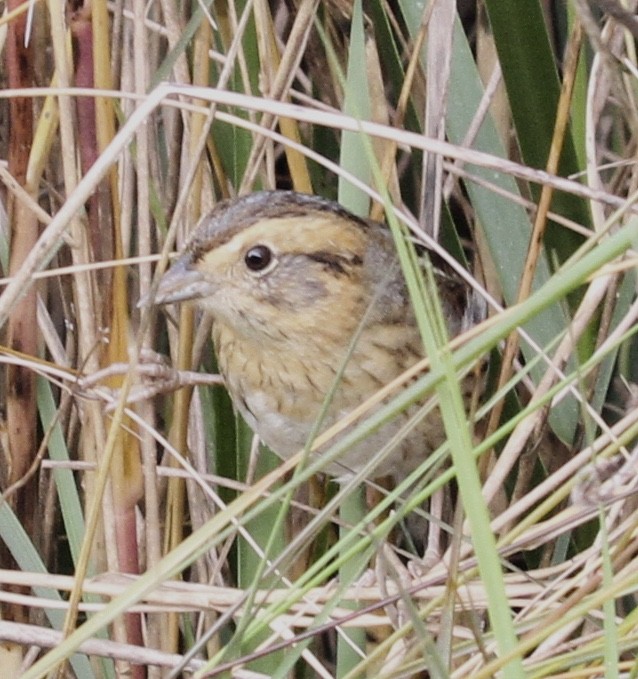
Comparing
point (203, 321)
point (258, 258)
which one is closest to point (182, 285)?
point (258, 258)

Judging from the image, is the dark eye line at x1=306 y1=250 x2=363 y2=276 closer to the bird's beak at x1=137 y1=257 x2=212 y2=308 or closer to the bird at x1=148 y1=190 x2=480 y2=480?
the bird at x1=148 y1=190 x2=480 y2=480

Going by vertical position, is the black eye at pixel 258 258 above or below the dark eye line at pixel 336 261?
above

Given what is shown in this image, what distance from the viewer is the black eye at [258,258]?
4.04 ft

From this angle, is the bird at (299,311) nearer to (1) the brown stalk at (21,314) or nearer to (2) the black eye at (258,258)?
(2) the black eye at (258,258)

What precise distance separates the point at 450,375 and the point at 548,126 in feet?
2.20

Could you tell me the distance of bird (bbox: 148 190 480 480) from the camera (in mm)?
1210

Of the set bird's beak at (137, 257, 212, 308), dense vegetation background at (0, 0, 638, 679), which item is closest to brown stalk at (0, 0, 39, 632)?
dense vegetation background at (0, 0, 638, 679)

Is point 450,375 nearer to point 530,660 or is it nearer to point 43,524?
point 530,660

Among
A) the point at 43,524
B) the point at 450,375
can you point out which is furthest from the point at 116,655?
the point at 450,375

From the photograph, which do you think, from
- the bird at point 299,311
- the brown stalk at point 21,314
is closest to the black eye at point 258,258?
the bird at point 299,311

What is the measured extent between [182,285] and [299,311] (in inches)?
6.5

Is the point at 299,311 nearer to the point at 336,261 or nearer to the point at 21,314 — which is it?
the point at 336,261

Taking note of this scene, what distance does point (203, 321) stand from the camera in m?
1.39

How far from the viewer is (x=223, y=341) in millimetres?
1437
